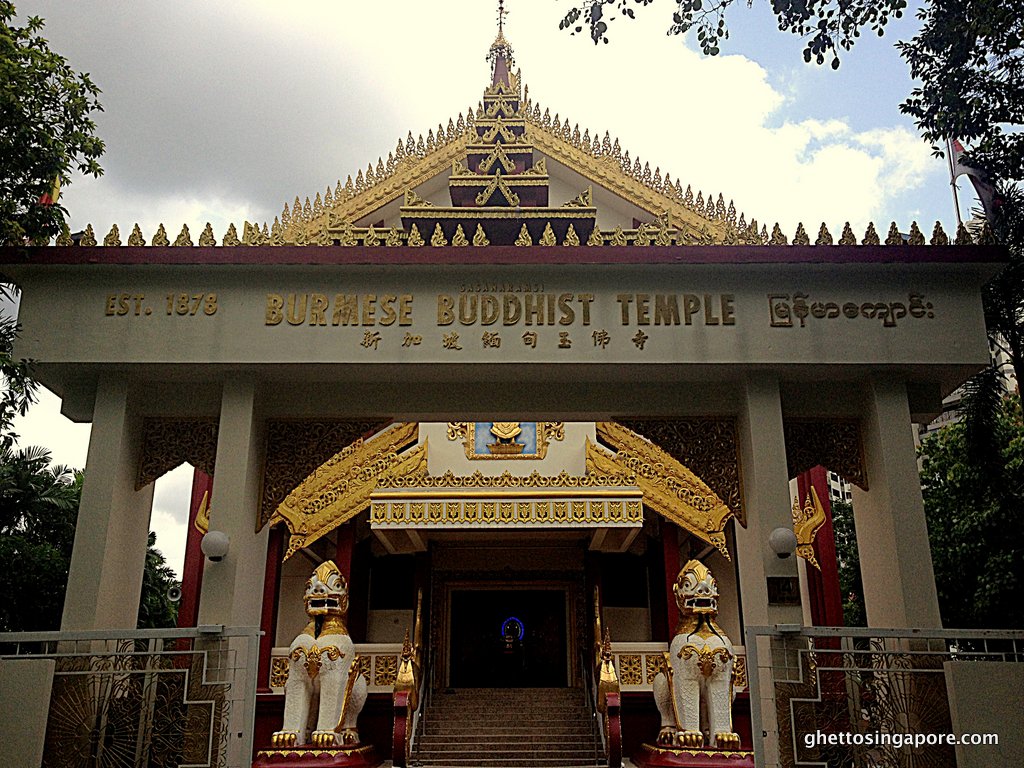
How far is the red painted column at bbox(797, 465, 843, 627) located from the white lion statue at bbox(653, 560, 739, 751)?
127 inches

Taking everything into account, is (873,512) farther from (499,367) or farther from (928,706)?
(499,367)

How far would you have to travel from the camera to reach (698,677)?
25.3ft

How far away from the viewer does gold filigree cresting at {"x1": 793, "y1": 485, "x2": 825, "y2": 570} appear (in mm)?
10570

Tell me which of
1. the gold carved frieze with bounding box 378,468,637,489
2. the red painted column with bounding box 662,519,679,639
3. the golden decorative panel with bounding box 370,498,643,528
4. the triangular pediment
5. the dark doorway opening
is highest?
the triangular pediment

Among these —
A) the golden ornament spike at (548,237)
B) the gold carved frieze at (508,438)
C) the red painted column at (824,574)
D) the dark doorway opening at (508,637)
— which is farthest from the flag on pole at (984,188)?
the dark doorway opening at (508,637)

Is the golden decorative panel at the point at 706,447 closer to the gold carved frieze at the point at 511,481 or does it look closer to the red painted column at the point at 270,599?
the gold carved frieze at the point at 511,481

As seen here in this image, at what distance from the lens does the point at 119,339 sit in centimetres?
669

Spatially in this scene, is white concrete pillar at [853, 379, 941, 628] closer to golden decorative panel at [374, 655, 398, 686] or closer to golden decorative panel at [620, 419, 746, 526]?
golden decorative panel at [620, 419, 746, 526]

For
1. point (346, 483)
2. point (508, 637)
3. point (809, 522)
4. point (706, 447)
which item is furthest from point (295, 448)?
point (508, 637)

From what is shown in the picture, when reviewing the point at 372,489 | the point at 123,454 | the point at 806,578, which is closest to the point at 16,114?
the point at 123,454

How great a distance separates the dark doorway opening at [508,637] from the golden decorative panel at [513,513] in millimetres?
2581

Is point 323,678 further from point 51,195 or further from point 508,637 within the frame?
point 508,637

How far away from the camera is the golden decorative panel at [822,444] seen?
699 cm

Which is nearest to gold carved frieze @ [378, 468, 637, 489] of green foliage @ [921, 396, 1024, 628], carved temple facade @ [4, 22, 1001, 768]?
carved temple facade @ [4, 22, 1001, 768]
